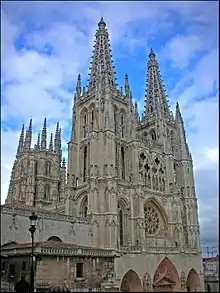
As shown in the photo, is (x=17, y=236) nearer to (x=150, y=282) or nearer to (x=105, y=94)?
(x=150, y=282)

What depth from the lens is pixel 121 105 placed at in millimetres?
44031

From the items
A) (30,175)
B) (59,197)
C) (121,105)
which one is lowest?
(59,197)

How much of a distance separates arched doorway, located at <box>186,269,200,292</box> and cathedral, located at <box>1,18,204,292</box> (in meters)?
0.12

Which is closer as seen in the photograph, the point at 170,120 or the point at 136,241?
the point at 136,241

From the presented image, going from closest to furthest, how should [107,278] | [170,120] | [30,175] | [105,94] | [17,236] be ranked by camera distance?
[107,278] < [17,236] < [105,94] < [170,120] < [30,175]

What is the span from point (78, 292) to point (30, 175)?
36.8 m

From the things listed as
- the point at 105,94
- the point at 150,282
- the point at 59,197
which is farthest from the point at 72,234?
the point at 59,197

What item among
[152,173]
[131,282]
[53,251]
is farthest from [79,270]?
[152,173]

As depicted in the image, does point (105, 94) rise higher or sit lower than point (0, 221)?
higher

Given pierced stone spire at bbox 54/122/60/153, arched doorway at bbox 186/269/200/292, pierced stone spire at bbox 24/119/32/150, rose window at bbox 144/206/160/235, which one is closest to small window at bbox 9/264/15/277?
rose window at bbox 144/206/160/235

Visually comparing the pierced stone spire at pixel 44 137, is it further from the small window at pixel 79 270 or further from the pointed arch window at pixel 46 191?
the small window at pixel 79 270

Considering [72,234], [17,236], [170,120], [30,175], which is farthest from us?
[30,175]

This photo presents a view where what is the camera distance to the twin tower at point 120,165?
36562mm

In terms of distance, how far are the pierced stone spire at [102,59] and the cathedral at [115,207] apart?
16 centimetres
